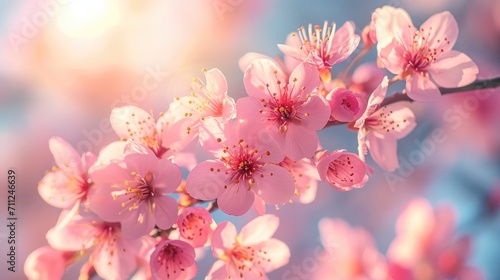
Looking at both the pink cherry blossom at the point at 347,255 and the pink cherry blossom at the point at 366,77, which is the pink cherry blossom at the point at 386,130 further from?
the pink cherry blossom at the point at 347,255

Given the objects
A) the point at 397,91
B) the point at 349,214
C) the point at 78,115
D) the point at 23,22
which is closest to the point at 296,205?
the point at 349,214

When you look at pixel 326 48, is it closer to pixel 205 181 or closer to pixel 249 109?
pixel 249 109

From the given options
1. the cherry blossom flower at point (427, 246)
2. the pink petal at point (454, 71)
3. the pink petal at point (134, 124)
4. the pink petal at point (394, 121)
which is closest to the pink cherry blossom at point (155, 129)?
the pink petal at point (134, 124)

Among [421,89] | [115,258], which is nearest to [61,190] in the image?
[115,258]

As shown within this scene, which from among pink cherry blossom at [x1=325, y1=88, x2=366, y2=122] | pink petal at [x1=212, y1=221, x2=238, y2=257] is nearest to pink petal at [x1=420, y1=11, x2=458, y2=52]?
pink cherry blossom at [x1=325, y1=88, x2=366, y2=122]

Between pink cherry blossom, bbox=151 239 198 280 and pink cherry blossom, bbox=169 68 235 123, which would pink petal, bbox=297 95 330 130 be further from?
pink cherry blossom, bbox=151 239 198 280
